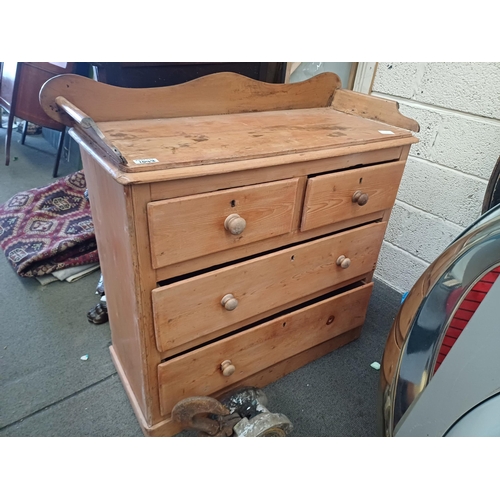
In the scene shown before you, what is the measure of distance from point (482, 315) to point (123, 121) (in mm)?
897

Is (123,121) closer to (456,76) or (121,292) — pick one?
(121,292)

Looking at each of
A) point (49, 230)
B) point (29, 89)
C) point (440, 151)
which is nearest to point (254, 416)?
point (440, 151)

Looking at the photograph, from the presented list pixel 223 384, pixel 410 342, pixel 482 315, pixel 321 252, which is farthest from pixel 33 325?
pixel 482 315

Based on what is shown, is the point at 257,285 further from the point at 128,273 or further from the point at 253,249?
the point at 128,273

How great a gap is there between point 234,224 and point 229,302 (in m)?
0.21

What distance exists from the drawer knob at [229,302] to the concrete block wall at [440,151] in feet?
3.29

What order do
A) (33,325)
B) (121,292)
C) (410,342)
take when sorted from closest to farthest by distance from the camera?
(410,342) < (121,292) < (33,325)

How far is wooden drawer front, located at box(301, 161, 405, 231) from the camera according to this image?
977mm

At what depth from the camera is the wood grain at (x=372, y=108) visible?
3.79ft

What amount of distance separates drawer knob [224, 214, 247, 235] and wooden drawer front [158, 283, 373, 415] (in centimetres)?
34

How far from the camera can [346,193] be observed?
1.04 meters

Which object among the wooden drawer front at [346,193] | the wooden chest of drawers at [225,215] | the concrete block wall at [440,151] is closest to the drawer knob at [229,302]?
the wooden chest of drawers at [225,215]

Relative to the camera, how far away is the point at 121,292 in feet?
3.20

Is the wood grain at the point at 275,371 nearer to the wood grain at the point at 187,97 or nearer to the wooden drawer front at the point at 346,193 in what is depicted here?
the wooden drawer front at the point at 346,193
